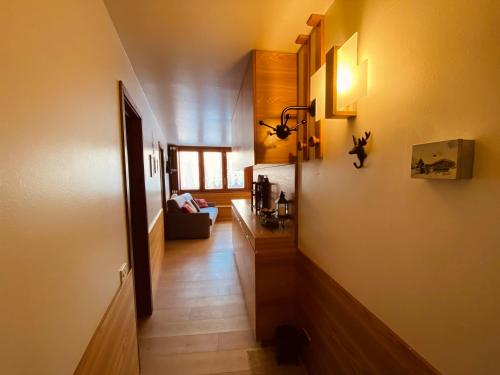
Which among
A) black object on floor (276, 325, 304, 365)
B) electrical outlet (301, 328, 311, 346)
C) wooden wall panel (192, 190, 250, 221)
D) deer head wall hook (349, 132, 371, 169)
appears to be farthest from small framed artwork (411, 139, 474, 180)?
wooden wall panel (192, 190, 250, 221)

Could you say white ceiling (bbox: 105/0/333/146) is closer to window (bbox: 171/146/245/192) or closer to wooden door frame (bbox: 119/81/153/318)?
wooden door frame (bbox: 119/81/153/318)

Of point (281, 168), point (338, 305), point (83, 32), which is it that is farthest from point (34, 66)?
point (281, 168)

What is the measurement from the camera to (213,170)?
750cm

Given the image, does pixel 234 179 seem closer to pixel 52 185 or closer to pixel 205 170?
pixel 205 170

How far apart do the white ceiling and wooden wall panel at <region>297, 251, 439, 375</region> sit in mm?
1616

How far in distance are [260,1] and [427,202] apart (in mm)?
1298

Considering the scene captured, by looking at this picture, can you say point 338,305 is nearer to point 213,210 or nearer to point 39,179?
point 39,179

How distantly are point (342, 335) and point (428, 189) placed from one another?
974mm

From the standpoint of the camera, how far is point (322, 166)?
1.50 m

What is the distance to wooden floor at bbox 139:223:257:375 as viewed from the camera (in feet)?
6.02

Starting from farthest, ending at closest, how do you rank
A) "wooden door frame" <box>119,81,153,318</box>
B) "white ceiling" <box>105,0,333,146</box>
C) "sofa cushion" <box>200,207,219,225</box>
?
"sofa cushion" <box>200,207,219,225</box>
"wooden door frame" <box>119,81,153,318</box>
"white ceiling" <box>105,0,333,146</box>

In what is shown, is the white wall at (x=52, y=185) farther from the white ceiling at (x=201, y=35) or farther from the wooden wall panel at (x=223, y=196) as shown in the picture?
the wooden wall panel at (x=223, y=196)

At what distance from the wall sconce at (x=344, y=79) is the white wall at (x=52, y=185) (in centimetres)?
111

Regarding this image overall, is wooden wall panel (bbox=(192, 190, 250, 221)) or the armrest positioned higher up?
wooden wall panel (bbox=(192, 190, 250, 221))
